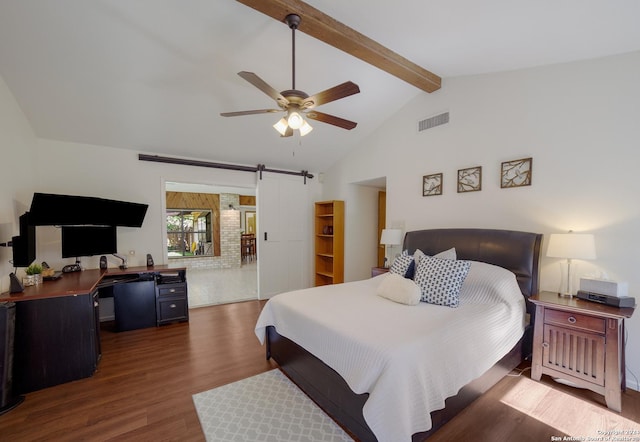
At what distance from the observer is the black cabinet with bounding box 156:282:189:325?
12.3 ft

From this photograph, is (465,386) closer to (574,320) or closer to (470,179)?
(574,320)

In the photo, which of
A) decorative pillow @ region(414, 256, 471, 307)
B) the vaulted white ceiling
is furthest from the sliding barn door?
decorative pillow @ region(414, 256, 471, 307)

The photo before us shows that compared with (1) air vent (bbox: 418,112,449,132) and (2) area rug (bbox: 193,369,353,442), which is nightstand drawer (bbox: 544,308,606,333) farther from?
(1) air vent (bbox: 418,112,449,132)

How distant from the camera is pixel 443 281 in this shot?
2404 millimetres

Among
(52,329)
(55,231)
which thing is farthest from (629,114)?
(55,231)

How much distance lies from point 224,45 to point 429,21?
1.88 metres

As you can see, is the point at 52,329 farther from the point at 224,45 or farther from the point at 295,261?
the point at 295,261

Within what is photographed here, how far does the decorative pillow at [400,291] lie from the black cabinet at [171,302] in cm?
286

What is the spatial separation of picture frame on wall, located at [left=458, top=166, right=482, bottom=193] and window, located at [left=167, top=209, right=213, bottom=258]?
781 cm

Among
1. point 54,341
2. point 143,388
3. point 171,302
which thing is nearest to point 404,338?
point 143,388

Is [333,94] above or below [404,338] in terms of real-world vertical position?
above

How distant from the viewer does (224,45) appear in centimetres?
259

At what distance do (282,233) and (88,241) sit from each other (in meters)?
2.93

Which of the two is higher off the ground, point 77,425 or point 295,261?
point 295,261
